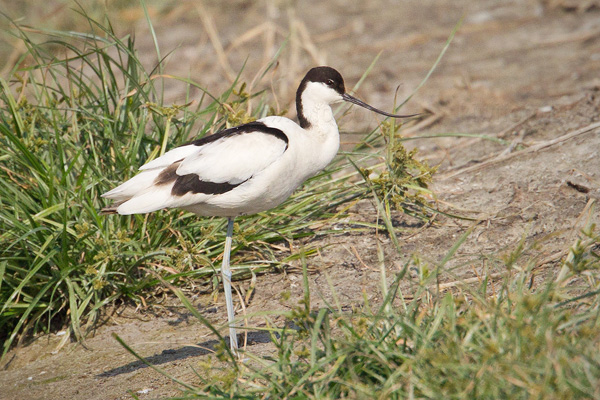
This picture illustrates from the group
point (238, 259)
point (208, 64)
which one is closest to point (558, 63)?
point (208, 64)

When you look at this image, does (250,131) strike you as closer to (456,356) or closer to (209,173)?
(209,173)

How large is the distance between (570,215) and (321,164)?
1.58 meters

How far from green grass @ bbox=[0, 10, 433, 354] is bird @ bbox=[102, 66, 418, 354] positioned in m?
0.41

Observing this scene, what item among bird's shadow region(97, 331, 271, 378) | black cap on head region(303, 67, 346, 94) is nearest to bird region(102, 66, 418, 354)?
bird's shadow region(97, 331, 271, 378)

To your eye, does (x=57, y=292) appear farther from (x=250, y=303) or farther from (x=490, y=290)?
→ (x=490, y=290)

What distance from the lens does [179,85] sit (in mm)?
7574

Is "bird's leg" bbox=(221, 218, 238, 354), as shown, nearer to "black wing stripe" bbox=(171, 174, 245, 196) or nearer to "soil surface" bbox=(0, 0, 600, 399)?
"soil surface" bbox=(0, 0, 600, 399)

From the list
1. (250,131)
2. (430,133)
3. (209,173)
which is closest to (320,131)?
(250,131)

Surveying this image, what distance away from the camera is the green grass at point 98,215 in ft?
12.8

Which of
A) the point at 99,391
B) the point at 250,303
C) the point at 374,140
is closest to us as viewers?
the point at 99,391

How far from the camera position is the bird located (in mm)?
3441

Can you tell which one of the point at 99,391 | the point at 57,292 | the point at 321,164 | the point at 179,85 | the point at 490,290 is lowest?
the point at 490,290

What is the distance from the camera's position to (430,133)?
19.6 ft

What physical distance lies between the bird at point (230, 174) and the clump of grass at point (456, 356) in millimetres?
896
